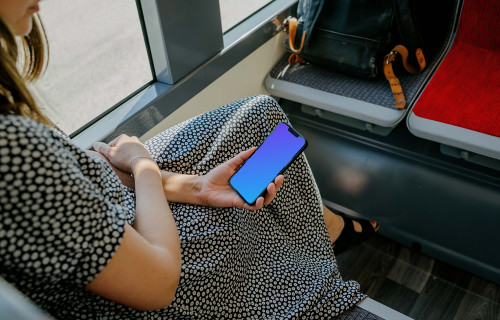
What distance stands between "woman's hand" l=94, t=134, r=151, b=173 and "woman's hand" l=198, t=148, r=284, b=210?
13 cm

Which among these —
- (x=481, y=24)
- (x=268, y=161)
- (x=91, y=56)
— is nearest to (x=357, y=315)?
(x=268, y=161)

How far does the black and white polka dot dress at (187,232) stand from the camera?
49 centimetres

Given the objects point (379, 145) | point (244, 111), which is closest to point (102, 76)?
point (244, 111)

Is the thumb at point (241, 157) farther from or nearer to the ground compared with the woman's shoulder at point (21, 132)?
nearer to the ground

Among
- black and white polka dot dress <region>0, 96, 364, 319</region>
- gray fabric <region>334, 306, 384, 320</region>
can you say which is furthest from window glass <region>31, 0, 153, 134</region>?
gray fabric <region>334, 306, 384, 320</region>

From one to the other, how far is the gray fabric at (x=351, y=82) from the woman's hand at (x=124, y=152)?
2.43 feet

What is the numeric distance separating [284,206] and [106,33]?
2.46 ft

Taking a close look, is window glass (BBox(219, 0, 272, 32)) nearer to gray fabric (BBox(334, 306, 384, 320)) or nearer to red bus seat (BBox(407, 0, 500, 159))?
red bus seat (BBox(407, 0, 500, 159))

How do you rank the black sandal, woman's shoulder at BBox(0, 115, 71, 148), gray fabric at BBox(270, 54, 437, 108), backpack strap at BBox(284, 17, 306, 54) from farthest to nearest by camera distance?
backpack strap at BBox(284, 17, 306, 54), gray fabric at BBox(270, 54, 437, 108), the black sandal, woman's shoulder at BBox(0, 115, 71, 148)

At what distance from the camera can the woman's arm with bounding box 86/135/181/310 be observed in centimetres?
57

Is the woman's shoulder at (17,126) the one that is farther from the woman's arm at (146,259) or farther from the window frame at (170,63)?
the window frame at (170,63)

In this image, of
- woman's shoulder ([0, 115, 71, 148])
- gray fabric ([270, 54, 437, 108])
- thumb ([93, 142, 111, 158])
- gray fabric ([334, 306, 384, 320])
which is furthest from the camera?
gray fabric ([270, 54, 437, 108])

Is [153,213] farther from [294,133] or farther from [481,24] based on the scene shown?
[481,24]

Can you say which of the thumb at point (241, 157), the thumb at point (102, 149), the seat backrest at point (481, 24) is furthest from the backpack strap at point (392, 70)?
the thumb at point (102, 149)
